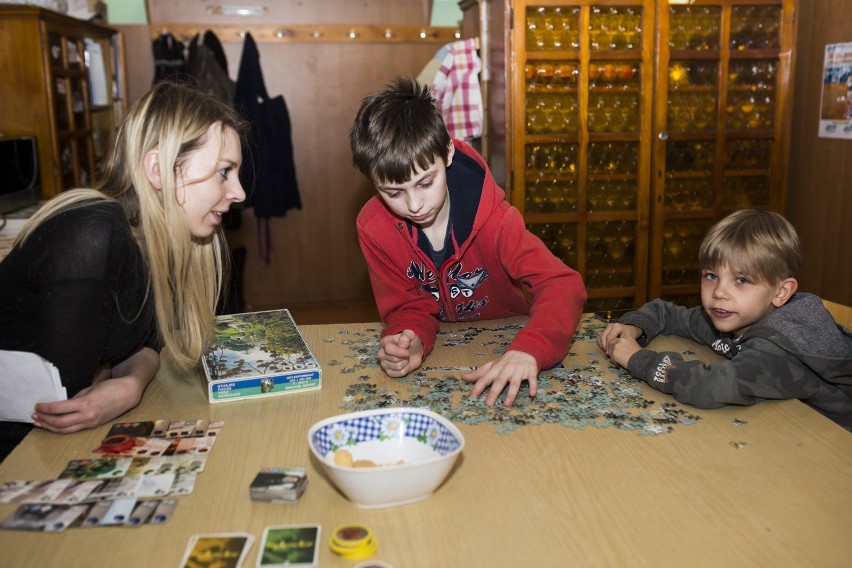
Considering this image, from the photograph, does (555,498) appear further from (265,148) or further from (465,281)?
(265,148)

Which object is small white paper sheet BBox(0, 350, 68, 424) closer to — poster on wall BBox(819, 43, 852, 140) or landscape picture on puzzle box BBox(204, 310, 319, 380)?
landscape picture on puzzle box BBox(204, 310, 319, 380)

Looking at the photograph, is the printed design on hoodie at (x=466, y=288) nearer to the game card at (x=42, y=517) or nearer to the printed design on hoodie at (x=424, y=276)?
the printed design on hoodie at (x=424, y=276)

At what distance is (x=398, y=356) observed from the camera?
1.62 meters

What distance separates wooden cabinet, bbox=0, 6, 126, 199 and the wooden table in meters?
2.97

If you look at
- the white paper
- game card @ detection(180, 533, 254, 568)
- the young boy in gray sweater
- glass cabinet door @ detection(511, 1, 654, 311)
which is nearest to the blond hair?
the young boy in gray sweater

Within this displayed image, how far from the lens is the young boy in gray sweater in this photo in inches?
57.9

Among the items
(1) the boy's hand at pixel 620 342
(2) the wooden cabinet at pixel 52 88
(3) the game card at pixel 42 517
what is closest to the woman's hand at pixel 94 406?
(3) the game card at pixel 42 517

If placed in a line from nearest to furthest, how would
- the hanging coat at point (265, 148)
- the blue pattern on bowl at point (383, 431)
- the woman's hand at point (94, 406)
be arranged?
the blue pattern on bowl at point (383, 431) → the woman's hand at point (94, 406) → the hanging coat at point (265, 148)

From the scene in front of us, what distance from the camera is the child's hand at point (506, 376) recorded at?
1504 millimetres

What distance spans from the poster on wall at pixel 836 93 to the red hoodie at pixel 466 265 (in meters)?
2.57

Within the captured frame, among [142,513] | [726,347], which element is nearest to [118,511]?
[142,513]

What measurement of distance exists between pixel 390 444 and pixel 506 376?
36cm

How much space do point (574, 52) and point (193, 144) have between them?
2866 mm

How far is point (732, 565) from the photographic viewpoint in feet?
3.17
